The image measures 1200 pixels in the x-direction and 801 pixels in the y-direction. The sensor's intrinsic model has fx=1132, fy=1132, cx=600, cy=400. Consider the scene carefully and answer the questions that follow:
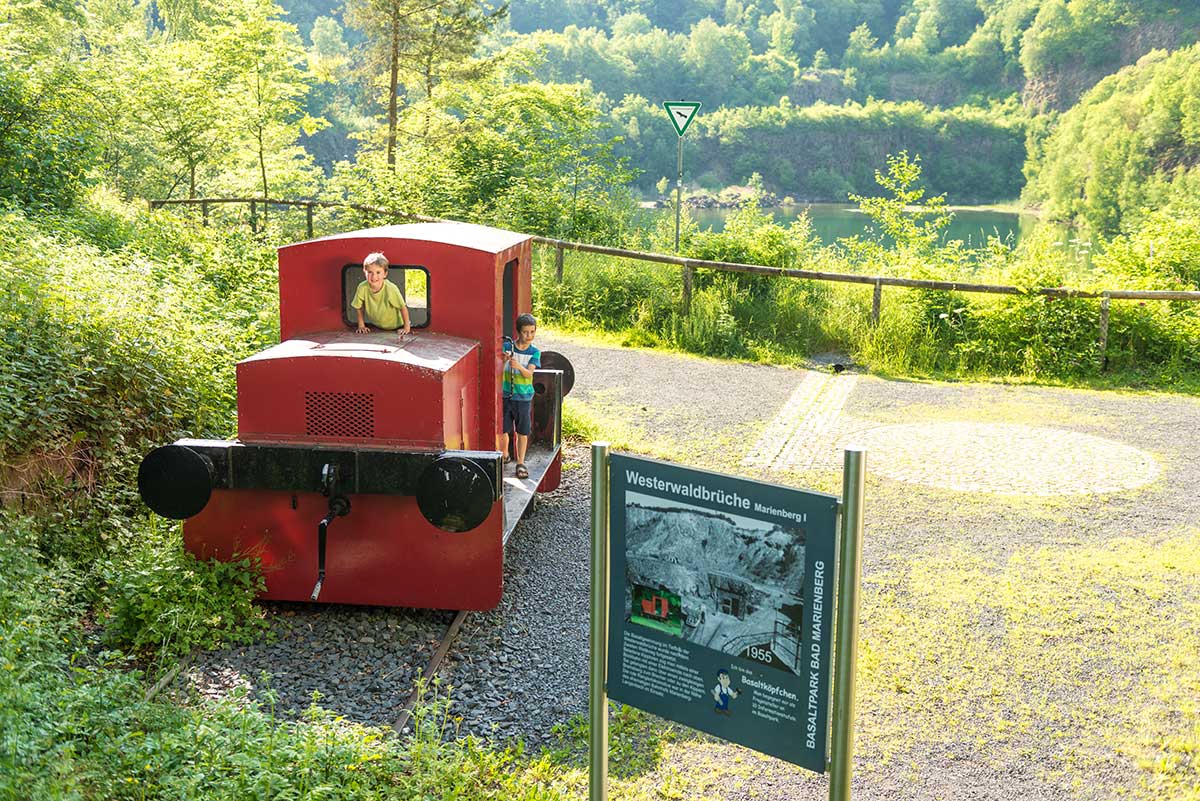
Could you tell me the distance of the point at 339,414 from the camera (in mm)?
6363

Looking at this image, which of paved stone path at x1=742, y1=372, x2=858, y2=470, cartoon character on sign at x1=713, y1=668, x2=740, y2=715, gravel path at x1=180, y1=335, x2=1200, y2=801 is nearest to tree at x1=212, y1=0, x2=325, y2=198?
gravel path at x1=180, y1=335, x2=1200, y2=801

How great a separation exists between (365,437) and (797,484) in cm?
466

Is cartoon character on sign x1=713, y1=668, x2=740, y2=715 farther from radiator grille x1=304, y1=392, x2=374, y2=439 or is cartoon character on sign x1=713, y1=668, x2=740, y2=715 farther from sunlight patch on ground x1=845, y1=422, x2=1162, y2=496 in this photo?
sunlight patch on ground x1=845, y1=422, x2=1162, y2=496

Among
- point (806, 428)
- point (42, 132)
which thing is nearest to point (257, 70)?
point (42, 132)

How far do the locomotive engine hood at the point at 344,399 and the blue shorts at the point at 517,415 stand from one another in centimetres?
166

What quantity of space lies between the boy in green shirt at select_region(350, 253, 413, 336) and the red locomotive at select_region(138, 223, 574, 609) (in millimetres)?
91

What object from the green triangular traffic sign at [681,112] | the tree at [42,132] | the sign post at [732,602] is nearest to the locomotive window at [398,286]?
the sign post at [732,602]

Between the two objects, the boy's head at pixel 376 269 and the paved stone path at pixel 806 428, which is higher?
the boy's head at pixel 376 269

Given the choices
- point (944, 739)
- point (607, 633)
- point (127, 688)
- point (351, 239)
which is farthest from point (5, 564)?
point (944, 739)

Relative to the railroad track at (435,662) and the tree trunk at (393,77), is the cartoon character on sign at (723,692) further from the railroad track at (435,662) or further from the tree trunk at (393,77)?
the tree trunk at (393,77)

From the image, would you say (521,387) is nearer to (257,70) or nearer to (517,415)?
(517,415)

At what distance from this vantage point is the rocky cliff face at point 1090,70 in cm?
11775

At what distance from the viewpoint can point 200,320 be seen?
414 inches

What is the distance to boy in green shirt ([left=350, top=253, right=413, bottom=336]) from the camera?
712 centimetres
